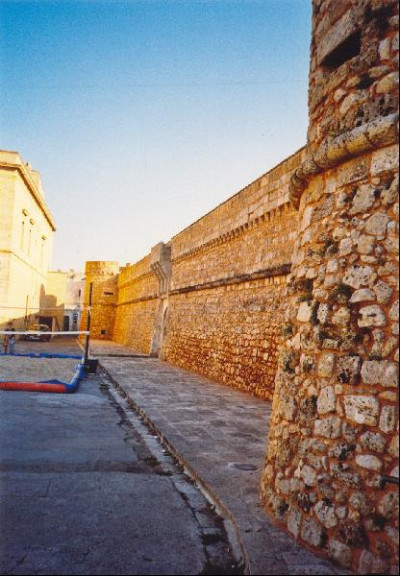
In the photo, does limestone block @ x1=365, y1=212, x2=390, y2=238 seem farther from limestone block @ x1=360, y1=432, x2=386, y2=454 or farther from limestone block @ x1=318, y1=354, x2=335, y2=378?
limestone block @ x1=360, y1=432, x2=386, y2=454

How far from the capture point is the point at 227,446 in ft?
15.9

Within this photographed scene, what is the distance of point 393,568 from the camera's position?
2168 millimetres

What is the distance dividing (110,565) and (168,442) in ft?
8.62

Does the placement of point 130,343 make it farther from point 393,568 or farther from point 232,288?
point 393,568

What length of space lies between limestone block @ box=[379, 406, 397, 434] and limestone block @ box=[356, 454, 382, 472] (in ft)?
0.57

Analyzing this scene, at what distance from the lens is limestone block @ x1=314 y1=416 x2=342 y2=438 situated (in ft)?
8.57

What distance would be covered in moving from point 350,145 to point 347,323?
113 centimetres

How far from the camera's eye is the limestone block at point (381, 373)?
2342 millimetres

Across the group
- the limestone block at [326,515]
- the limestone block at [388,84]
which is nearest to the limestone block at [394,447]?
the limestone block at [326,515]

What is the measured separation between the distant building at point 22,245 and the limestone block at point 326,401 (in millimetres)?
12920

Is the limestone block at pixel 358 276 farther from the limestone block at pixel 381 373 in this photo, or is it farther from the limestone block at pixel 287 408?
the limestone block at pixel 287 408

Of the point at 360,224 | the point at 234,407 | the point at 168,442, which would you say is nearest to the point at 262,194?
the point at 234,407

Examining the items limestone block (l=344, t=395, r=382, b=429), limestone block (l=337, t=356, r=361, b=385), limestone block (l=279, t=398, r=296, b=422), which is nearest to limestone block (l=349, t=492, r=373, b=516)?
limestone block (l=344, t=395, r=382, b=429)

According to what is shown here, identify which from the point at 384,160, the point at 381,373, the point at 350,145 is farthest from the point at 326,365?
the point at 350,145
